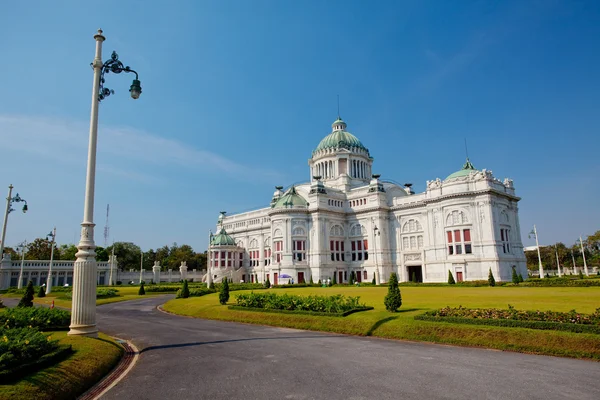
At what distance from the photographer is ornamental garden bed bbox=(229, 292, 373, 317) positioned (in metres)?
24.7

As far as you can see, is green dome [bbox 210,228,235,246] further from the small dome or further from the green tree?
the green tree

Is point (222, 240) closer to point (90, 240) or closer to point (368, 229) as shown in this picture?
point (368, 229)

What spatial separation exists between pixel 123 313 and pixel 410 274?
5509cm

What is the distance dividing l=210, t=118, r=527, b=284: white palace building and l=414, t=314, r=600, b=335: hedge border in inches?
1793

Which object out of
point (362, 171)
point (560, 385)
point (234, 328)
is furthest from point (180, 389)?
point (362, 171)

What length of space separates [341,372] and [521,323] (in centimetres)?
988

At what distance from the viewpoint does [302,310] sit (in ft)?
85.3

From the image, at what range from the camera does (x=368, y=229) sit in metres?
78.2

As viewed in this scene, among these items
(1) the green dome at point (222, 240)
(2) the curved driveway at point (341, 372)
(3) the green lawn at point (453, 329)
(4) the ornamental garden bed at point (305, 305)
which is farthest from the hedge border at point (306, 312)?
(1) the green dome at point (222, 240)

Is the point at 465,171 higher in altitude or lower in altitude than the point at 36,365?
higher

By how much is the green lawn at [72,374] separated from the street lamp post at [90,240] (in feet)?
2.80

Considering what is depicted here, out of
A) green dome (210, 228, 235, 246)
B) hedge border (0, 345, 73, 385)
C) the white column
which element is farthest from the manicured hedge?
green dome (210, 228, 235, 246)

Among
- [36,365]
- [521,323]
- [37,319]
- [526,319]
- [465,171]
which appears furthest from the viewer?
[465,171]

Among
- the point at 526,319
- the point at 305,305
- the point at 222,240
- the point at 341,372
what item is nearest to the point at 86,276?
A: the point at 341,372
